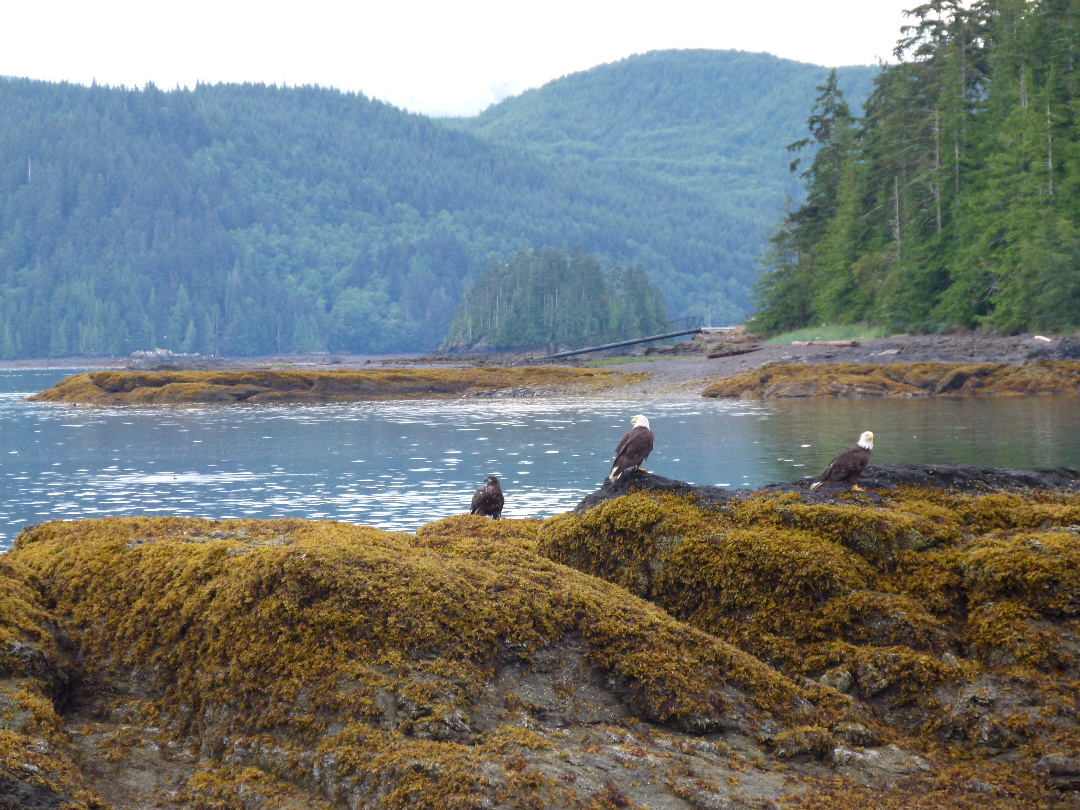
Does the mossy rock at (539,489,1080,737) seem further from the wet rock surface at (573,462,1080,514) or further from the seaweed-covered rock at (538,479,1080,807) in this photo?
the wet rock surface at (573,462,1080,514)

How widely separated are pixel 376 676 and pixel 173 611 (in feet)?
4.67

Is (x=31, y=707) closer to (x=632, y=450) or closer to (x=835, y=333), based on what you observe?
(x=632, y=450)

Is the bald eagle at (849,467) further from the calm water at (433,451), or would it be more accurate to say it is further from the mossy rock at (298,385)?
the mossy rock at (298,385)

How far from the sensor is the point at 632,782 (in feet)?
14.1

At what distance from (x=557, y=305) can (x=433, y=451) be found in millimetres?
119898

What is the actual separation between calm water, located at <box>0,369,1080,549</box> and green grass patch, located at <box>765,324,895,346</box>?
1964cm

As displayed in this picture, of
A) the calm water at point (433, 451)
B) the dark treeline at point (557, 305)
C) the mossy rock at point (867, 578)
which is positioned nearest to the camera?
the mossy rock at point (867, 578)

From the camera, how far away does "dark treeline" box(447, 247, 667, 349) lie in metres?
151

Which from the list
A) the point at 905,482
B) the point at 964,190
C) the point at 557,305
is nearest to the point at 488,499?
the point at 905,482

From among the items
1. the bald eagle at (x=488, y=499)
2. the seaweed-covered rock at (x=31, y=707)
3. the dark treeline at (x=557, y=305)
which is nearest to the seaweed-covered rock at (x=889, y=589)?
the seaweed-covered rock at (x=31, y=707)

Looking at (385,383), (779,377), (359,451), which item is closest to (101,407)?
(385,383)

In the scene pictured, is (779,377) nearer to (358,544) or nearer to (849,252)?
(849,252)

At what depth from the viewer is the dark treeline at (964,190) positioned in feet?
177

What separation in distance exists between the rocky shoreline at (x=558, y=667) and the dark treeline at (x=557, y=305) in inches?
5441
